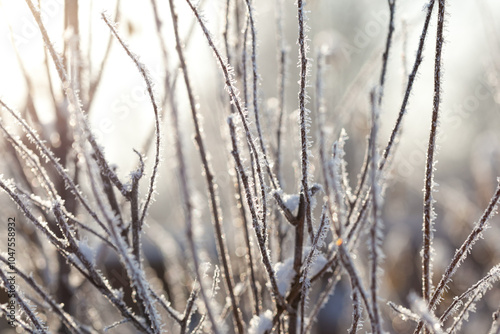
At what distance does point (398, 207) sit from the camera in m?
5.70

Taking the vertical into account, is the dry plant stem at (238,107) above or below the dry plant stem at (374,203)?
above

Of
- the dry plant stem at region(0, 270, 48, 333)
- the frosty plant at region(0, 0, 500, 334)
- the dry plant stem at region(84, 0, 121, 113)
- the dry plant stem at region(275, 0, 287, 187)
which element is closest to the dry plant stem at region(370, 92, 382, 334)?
the frosty plant at region(0, 0, 500, 334)

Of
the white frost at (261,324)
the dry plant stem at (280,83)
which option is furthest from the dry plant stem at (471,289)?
the dry plant stem at (280,83)

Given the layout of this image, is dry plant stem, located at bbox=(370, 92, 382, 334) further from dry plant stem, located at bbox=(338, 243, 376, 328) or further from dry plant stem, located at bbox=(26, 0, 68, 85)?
dry plant stem, located at bbox=(26, 0, 68, 85)

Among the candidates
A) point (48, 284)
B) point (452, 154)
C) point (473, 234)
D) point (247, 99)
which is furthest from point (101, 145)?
point (452, 154)

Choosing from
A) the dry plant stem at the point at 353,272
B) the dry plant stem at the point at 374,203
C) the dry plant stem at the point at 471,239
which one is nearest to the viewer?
the dry plant stem at the point at 374,203

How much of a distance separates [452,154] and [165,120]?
1785cm

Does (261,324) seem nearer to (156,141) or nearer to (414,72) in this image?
(156,141)

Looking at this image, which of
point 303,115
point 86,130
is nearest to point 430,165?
point 303,115

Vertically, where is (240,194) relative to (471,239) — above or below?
above

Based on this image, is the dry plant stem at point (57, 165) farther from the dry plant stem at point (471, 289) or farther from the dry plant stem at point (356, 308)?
the dry plant stem at point (471, 289)

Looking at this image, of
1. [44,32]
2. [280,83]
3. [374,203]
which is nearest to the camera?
[374,203]

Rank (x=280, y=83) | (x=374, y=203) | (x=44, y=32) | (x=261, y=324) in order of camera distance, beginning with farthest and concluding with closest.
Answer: (x=280, y=83)
(x=261, y=324)
(x=44, y=32)
(x=374, y=203)

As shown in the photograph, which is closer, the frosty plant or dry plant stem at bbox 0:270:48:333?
the frosty plant
